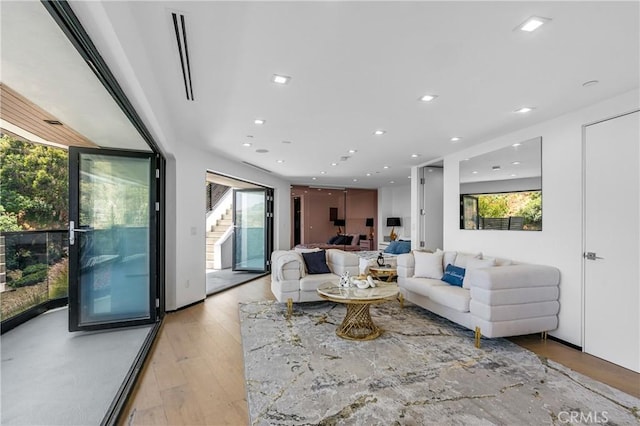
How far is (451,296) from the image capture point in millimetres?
3715

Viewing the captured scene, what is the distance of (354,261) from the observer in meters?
5.10

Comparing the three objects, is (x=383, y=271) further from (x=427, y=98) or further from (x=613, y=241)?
(x=427, y=98)

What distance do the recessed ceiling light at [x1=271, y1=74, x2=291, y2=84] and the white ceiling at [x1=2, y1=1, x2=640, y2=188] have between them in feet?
0.18

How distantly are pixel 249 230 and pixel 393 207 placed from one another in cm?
564

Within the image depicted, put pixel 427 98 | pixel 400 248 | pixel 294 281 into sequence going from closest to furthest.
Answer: pixel 427 98, pixel 294 281, pixel 400 248

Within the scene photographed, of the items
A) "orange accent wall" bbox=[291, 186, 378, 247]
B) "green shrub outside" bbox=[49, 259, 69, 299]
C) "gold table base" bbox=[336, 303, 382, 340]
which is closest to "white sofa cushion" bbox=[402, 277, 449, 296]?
"gold table base" bbox=[336, 303, 382, 340]

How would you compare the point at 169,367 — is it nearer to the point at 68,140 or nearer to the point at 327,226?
the point at 68,140

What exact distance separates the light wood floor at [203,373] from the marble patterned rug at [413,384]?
16 cm

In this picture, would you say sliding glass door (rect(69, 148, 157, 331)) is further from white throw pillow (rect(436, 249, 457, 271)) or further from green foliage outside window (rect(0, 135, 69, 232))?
white throw pillow (rect(436, 249, 457, 271))

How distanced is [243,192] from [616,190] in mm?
7216

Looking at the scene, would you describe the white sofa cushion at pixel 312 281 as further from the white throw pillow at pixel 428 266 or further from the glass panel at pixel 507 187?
the glass panel at pixel 507 187

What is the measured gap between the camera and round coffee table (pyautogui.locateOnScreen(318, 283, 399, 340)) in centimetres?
350

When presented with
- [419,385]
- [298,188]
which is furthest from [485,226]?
[298,188]

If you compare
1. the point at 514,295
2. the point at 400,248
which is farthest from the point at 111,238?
the point at 400,248
